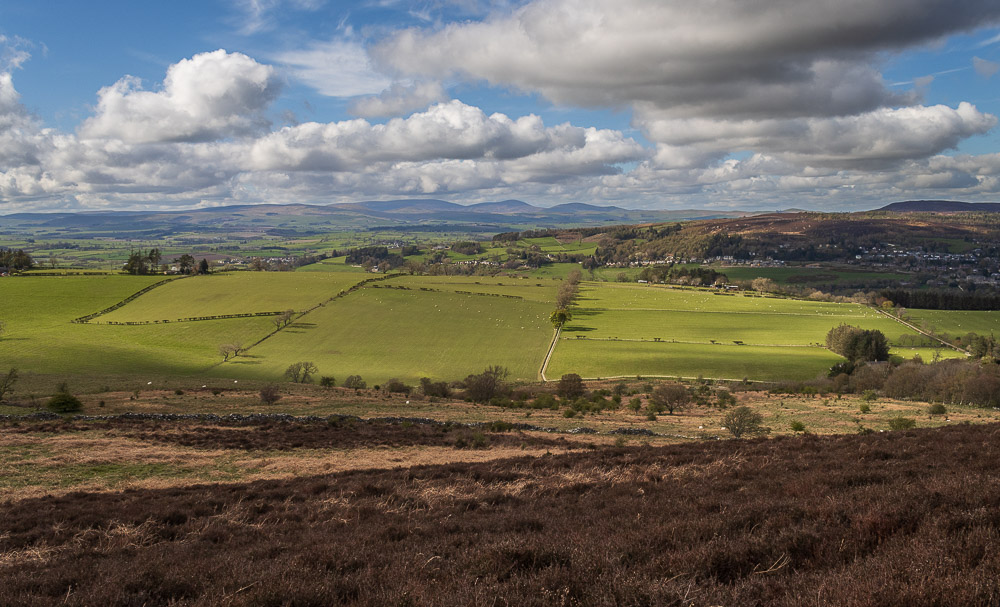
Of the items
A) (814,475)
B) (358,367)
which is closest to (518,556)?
(814,475)

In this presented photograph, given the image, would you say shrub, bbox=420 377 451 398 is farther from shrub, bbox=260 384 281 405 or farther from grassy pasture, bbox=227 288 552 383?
shrub, bbox=260 384 281 405

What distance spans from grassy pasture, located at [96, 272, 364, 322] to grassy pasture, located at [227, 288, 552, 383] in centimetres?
1098

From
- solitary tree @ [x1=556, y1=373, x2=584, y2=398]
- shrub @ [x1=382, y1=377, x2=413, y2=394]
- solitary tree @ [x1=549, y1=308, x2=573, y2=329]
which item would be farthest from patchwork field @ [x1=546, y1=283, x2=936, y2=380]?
shrub @ [x1=382, y1=377, x2=413, y2=394]

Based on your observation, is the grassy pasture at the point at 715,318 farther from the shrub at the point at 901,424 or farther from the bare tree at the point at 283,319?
the shrub at the point at 901,424

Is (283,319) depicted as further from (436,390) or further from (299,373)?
(436,390)

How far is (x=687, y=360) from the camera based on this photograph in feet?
262

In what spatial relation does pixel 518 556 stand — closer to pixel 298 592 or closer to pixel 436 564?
pixel 436 564

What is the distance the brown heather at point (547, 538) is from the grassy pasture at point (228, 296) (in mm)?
103418

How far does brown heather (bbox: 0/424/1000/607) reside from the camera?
20.2 feet

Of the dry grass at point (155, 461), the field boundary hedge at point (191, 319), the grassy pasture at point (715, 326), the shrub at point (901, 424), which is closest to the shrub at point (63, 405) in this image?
the dry grass at point (155, 461)

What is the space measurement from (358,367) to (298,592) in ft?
244

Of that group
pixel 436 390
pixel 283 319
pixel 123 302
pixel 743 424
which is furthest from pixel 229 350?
pixel 743 424

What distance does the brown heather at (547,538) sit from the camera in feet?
20.2

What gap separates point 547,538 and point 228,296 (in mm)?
128587
